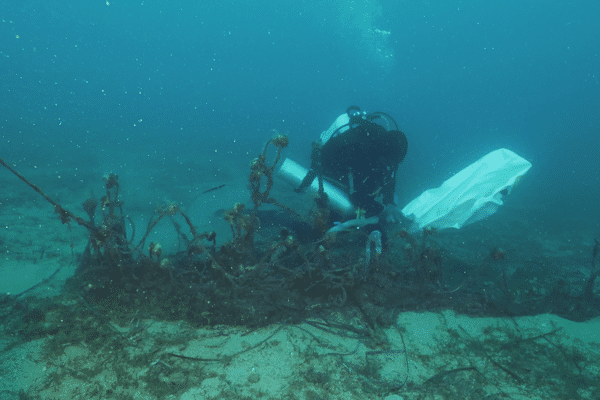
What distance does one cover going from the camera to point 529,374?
6.73 feet

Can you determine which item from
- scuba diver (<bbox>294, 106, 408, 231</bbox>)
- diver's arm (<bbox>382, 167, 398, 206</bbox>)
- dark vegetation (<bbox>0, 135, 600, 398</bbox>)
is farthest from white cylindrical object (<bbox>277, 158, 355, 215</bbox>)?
dark vegetation (<bbox>0, 135, 600, 398</bbox>)

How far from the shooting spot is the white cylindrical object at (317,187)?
194 inches

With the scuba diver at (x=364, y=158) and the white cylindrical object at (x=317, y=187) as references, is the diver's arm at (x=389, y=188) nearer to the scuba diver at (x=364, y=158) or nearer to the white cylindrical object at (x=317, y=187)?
the scuba diver at (x=364, y=158)

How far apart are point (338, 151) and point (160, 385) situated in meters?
3.74

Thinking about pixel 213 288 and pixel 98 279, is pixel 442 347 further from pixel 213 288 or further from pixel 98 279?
pixel 98 279

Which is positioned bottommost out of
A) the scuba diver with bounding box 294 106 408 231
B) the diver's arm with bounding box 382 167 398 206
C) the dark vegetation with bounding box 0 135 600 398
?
the dark vegetation with bounding box 0 135 600 398

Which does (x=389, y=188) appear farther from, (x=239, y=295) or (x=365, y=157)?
(x=239, y=295)

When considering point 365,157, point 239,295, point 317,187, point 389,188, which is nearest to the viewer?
point 239,295

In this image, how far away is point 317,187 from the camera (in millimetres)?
5273

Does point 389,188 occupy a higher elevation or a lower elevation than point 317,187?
lower

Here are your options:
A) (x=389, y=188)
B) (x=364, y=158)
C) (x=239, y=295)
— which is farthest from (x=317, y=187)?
(x=239, y=295)

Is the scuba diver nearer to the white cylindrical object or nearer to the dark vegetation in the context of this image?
the white cylindrical object

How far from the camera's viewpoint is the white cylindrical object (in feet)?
16.1

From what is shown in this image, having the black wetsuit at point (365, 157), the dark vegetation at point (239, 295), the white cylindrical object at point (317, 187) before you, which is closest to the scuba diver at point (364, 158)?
the black wetsuit at point (365, 157)
